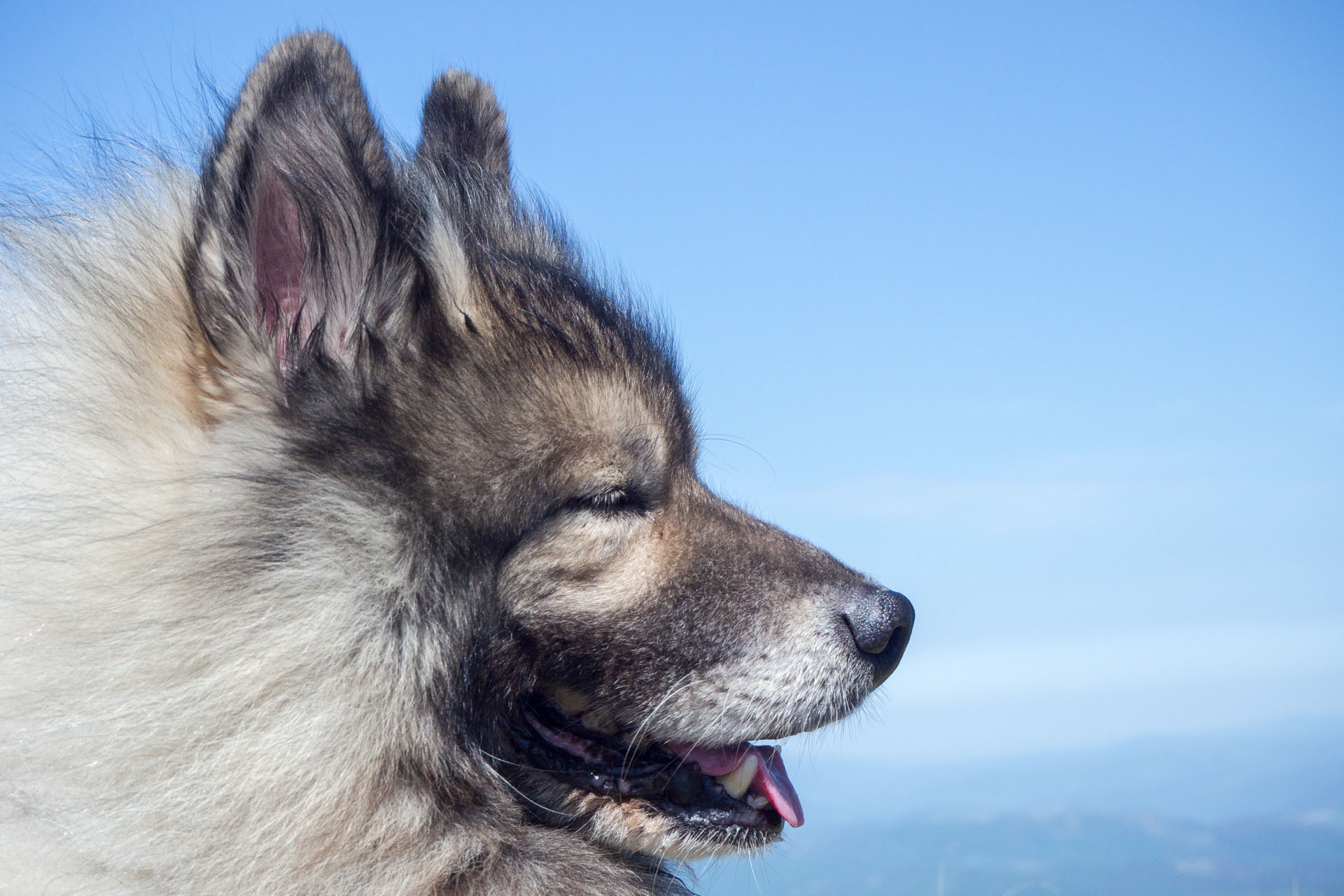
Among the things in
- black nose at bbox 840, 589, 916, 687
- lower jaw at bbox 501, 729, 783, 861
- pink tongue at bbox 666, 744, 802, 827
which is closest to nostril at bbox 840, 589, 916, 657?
black nose at bbox 840, 589, 916, 687

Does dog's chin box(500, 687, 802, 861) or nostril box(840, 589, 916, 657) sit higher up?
nostril box(840, 589, 916, 657)

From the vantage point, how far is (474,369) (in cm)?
281

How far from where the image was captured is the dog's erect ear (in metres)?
3.99

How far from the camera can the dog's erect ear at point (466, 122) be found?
157 inches

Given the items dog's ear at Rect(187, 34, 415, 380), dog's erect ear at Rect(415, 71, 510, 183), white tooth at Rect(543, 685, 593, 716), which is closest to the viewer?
dog's ear at Rect(187, 34, 415, 380)

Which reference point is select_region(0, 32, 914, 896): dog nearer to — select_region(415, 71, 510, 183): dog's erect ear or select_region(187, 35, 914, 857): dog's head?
select_region(187, 35, 914, 857): dog's head

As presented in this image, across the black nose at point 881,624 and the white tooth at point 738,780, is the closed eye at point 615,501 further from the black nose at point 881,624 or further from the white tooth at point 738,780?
the white tooth at point 738,780

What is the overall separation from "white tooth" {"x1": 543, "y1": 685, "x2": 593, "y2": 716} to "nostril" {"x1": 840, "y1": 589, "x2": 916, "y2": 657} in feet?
2.48

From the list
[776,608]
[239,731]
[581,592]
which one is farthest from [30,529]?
[776,608]

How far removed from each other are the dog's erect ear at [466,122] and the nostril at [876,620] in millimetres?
2041

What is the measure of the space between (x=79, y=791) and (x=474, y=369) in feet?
4.42

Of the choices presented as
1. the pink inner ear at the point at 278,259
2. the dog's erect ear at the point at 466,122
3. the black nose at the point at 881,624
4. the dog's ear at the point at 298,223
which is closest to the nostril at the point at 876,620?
the black nose at the point at 881,624

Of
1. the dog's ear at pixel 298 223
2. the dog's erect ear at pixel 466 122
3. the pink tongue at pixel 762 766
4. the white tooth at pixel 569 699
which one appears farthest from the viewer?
→ the dog's erect ear at pixel 466 122

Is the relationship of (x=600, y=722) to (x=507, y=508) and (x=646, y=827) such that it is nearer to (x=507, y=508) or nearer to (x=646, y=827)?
(x=646, y=827)
